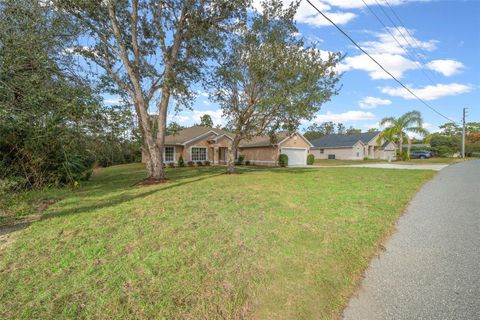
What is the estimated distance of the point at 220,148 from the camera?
26.7 meters

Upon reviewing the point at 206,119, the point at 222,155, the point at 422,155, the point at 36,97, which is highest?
the point at 206,119

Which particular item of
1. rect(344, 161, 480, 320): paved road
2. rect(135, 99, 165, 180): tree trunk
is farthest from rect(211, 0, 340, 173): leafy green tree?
rect(344, 161, 480, 320): paved road

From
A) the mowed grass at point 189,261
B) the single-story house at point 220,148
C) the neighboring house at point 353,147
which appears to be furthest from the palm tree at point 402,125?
the mowed grass at point 189,261

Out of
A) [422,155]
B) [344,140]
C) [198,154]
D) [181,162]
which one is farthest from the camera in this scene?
[344,140]

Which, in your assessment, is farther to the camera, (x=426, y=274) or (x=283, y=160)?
(x=283, y=160)

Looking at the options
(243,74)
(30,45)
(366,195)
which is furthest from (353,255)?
(243,74)

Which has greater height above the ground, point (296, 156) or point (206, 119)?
point (206, 119)

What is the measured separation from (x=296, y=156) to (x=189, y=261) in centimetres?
2423

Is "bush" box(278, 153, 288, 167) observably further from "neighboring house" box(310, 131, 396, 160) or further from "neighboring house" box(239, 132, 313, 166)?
"neighboring house" box(310, 131, 396, 160)

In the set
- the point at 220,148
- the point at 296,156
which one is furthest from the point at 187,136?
the point at 296,156

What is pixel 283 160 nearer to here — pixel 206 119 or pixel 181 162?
pixel 181 162

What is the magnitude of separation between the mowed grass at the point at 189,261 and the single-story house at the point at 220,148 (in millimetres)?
18124

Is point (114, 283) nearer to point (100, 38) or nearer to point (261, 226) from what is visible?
point (261, 226)

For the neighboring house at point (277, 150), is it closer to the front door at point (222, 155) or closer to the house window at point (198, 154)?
the front door at point (222, 155)
